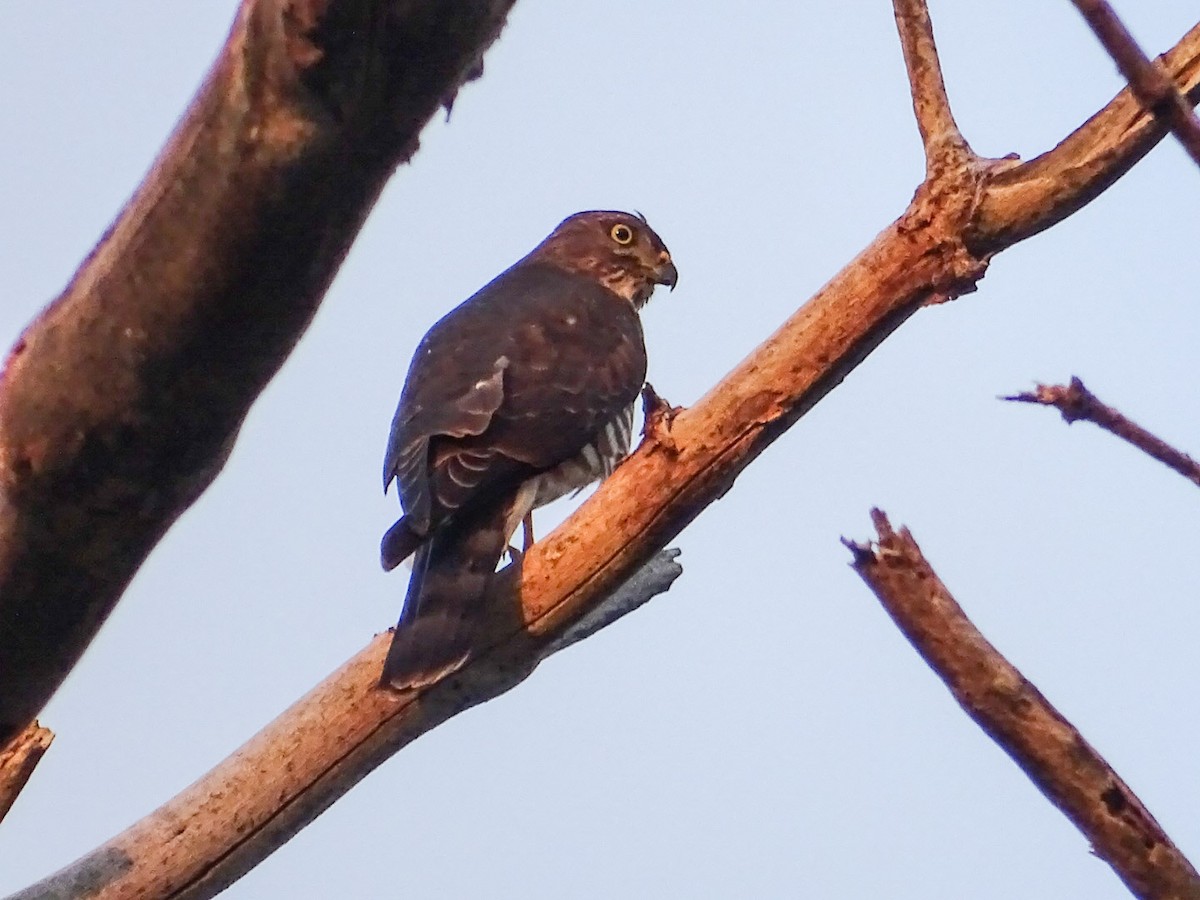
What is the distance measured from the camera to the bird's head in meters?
7.77

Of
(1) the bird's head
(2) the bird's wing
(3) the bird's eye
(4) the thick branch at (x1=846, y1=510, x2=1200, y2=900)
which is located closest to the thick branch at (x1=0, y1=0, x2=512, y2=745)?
(4) the thick branch at (x1=846, y1=510, x2=1200, y2=900)

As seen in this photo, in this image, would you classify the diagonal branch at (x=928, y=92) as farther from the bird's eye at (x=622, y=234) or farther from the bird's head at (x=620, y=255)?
the bird's eye at (x=622, y=234)

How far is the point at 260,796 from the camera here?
4070 millimetres

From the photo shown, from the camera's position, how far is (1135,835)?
8.09 ft

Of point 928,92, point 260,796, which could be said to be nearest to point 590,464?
point 260,796

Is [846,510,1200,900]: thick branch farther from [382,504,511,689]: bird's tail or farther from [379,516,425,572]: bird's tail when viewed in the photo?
[379,516,425,572]: bird's tail

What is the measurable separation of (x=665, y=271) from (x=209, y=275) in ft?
17.0

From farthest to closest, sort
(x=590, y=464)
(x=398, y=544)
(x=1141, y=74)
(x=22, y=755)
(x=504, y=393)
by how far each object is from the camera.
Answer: (x=590, y=464) < (x=504, y=393) < (x=398, y=544) < (x=22, y=755) < (x=1141, y=74)

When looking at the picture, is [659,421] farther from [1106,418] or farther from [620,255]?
[620,255]

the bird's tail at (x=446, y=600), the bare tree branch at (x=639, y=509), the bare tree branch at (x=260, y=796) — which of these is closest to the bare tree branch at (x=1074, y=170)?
the bare tree branch at (x=639, y=509)

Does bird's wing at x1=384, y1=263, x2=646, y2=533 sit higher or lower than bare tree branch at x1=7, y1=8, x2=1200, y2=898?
higher

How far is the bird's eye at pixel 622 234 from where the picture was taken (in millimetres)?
7867

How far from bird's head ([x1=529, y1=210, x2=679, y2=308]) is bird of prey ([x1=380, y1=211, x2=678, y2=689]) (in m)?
1.06

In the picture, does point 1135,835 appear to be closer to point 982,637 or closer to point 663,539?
point 982,637
